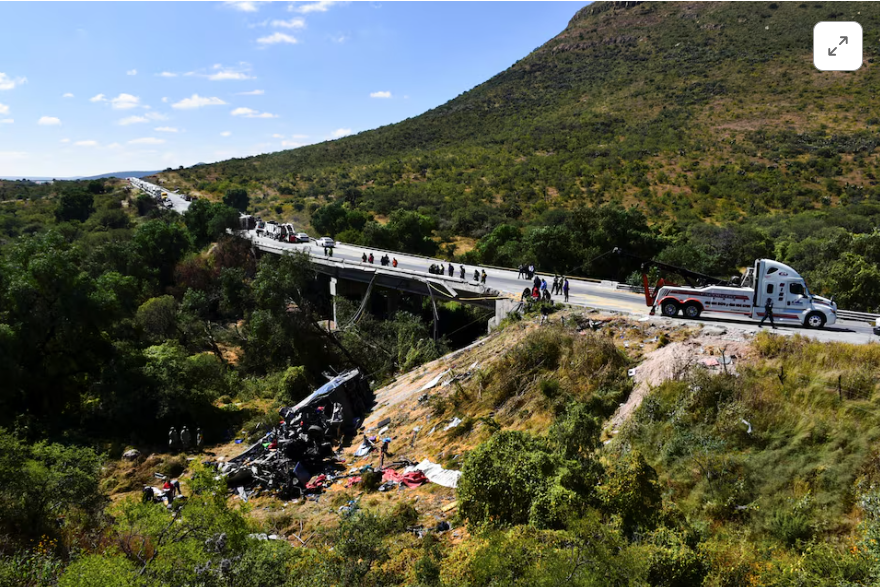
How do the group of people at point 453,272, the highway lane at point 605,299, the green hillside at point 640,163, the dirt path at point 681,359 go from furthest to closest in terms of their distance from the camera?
1. the green hillside at point 640,163
2. the group of people at point 453,272
3. the highway lane at point 605,299
4. the dirt path at point 681,359

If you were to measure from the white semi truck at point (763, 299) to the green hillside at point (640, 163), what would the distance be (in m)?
10.9

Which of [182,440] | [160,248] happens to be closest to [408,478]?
[182,440]

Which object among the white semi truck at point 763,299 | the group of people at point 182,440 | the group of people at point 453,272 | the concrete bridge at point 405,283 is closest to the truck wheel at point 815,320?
the white semi truck at point 763,299

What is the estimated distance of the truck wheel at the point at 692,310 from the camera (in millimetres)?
18375

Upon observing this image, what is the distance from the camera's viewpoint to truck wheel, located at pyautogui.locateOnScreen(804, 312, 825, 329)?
688 inches

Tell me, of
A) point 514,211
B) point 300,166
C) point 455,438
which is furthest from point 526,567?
point 300,166

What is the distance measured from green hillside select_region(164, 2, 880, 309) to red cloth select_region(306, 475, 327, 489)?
2697 cm

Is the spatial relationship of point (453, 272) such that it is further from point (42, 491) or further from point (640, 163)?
point (640, 163)

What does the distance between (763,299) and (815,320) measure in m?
1.95

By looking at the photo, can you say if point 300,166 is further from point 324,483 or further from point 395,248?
point 324,483

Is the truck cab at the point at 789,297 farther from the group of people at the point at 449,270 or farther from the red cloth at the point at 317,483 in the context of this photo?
the red cloth at the point at 317,483

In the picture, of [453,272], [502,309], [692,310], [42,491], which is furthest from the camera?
[453,272]

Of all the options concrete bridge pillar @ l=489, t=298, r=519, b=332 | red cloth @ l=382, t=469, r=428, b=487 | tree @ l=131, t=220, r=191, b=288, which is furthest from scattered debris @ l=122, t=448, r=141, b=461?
tree @ l=131, t=220, r=191, b=288

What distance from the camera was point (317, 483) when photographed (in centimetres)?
1519
